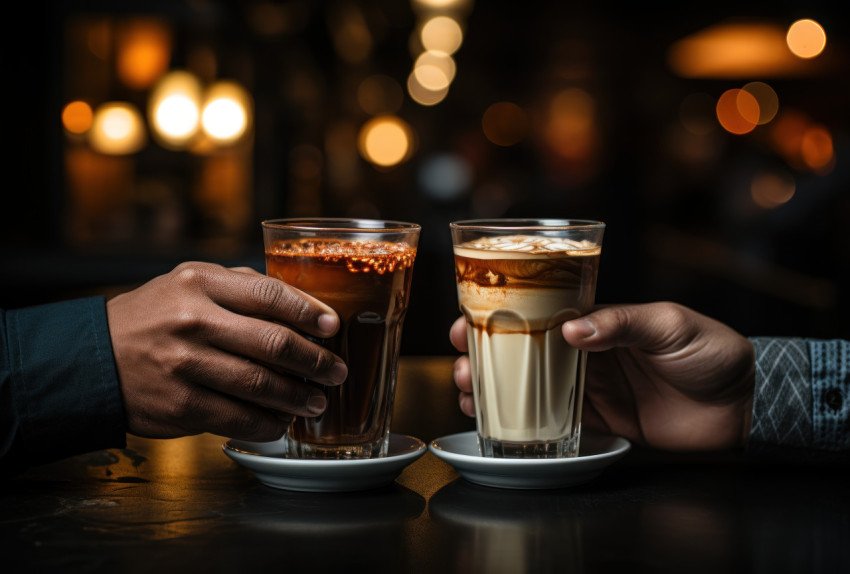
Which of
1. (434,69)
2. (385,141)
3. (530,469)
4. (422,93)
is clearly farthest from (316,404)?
(385,141)

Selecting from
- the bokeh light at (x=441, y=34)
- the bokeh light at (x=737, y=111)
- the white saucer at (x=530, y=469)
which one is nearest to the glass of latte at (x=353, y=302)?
the white saucer at (x=530, y=469)

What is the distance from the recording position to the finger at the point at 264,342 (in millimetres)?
999

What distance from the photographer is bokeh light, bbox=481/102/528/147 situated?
12.1 m

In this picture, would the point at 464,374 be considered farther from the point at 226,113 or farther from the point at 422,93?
the point at 422,93

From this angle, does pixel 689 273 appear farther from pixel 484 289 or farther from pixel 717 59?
pixel 484 289

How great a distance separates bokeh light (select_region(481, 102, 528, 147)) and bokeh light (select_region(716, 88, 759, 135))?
274cm

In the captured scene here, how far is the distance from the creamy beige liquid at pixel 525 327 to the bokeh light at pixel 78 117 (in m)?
4.52

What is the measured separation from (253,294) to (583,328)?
0.38 m

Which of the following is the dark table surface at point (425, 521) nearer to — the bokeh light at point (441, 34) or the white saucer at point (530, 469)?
the white saucer at point (530, 469)

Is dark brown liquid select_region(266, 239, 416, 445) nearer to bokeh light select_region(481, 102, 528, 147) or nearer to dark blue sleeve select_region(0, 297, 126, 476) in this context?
dark blue sleeve select_region(0, 297, 126, 476)

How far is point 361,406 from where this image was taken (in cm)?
112

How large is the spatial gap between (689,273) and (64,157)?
14.5 ft

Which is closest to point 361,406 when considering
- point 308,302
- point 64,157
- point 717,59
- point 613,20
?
point 308,302

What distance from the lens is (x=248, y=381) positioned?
1.02 m
